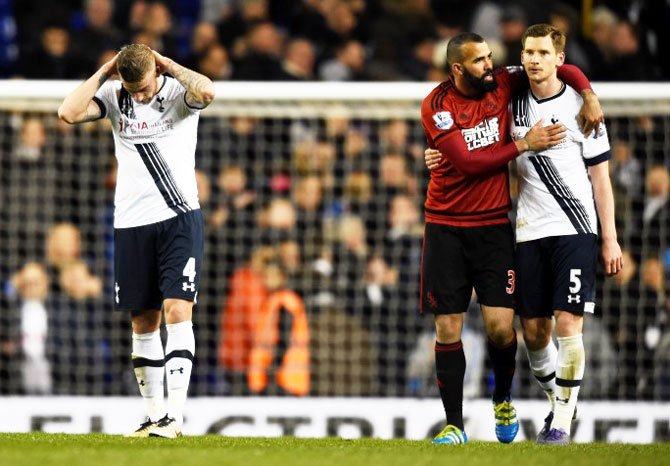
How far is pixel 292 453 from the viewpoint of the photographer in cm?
570

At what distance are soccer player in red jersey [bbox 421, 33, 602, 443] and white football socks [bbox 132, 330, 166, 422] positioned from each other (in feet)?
5.17

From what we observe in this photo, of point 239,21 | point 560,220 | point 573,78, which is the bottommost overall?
point 560,220

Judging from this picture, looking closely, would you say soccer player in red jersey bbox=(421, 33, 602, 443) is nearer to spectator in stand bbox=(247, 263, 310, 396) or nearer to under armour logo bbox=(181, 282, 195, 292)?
under armour logo bbox=(181, 282, 195, 292)

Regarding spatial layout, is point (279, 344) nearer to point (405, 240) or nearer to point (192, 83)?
point (405, 240)

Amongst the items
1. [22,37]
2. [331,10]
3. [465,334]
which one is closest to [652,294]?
[465,334]

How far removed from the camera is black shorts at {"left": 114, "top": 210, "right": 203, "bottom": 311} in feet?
22.6

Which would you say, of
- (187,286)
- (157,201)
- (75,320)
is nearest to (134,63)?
(157,201)

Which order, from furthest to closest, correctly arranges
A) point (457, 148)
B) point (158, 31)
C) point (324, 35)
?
point (324, 35) → point (158, 31) → point (457, 148)

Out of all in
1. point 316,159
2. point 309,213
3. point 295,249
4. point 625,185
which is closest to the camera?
point 625,185

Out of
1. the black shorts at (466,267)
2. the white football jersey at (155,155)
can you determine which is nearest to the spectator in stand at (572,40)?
the black shorts at (466,267)

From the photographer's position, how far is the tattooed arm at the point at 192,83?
6801 millimetres

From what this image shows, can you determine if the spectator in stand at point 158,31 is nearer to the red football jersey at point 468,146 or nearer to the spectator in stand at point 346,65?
the spectator in stand at point 346,65

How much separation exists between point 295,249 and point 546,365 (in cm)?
348

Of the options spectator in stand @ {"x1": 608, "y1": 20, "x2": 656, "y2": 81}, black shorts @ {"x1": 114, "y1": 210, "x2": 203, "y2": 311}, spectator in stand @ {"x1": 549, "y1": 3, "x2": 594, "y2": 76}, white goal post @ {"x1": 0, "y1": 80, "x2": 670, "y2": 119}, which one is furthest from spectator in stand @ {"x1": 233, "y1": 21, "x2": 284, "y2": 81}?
black shorts @ {"x1": 114, "y1": 210, "x2": 203, "y2": 311}
